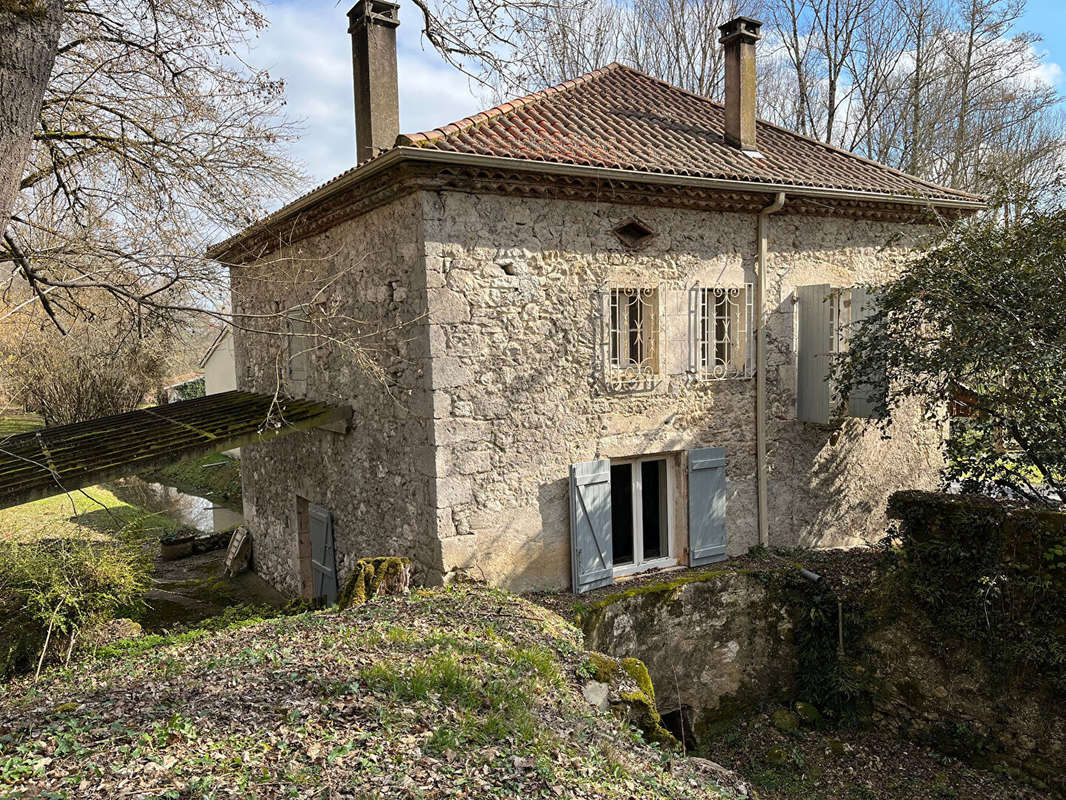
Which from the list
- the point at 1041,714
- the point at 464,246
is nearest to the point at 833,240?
the point at 464,246

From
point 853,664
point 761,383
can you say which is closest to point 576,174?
point 761,383

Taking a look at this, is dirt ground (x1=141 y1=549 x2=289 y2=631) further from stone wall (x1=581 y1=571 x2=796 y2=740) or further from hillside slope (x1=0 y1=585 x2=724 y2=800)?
stone wall (x1=581 y1=571 x2=796 y2=740)

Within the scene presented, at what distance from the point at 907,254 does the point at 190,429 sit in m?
9.60

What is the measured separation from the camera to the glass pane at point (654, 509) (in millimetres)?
8398

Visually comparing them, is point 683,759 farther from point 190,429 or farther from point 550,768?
point 190,429

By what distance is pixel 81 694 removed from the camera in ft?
15.5

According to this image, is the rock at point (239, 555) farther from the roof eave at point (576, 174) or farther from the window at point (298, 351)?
the roof eave at point (576, 174)

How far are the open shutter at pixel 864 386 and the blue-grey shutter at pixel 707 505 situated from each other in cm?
182

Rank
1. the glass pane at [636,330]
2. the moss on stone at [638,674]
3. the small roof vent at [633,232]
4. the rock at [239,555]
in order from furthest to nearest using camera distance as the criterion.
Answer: the rock at [239,555] → the glass pane at [636,330] → the small roof vent at [633,232] → the moss on stone at [638,674]

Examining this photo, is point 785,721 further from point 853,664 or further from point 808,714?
point 853,664

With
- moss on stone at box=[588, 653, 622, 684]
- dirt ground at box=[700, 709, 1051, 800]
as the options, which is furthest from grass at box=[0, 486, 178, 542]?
dirt ground at box=[700, 709, 1051, 800]

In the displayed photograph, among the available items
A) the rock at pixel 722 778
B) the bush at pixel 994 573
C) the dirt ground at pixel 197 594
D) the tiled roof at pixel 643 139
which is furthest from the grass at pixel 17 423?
the bush at pixel 994 573

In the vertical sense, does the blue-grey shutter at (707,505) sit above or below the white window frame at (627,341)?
below

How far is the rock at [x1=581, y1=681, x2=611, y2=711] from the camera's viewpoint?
5.09 metres
